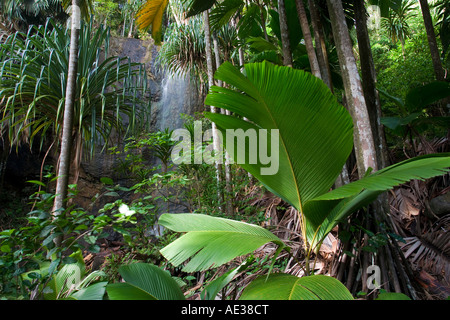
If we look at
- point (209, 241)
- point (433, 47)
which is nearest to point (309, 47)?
point (209, 241)

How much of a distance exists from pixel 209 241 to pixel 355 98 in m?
1.51

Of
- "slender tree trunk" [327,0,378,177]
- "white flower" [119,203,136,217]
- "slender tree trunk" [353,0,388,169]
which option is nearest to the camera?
"white flower" [119,203,136,217]

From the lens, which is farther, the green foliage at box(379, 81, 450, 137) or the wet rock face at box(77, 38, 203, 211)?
the wet rock face at box(77, 38, 203, 211)

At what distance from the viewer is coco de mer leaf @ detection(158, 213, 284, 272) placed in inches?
46.2

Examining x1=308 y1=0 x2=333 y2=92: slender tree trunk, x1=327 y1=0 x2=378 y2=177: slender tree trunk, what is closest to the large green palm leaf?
x1=327 y1=0 x2=378 y2=177: slender tree trunk

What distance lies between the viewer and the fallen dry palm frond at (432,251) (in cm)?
207

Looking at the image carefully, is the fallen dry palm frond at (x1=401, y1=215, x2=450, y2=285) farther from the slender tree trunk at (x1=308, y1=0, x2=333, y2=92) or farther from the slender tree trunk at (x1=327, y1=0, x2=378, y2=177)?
the slender tree trunk at (x1=308, y1=0, x2=333, y2=92)

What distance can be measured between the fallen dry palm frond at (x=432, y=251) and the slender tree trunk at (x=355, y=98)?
35.1 inches

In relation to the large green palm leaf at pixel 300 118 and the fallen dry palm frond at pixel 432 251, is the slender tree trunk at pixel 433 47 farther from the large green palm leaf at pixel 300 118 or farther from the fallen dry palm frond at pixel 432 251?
the large green palm leaf at pixel 300 118

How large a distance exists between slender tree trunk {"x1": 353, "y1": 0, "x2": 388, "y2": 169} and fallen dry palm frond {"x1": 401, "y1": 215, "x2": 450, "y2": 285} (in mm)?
703

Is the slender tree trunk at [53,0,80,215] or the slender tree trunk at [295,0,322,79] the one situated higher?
the slender tree trunk at [295,0,322,79]

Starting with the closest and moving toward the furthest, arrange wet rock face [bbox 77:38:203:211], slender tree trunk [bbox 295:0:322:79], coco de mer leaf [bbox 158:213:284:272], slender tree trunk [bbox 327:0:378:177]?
1. coco de mer leaf [bbox 158:213:284:272]
2. slender tree trunk [bbox 327:0:378:177]
3. slender tree trunk [bbox 295:0:322:79]
4. wet rock face [bbox 77:38:203:211]

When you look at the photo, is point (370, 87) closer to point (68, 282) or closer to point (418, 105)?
point (418, 105)
